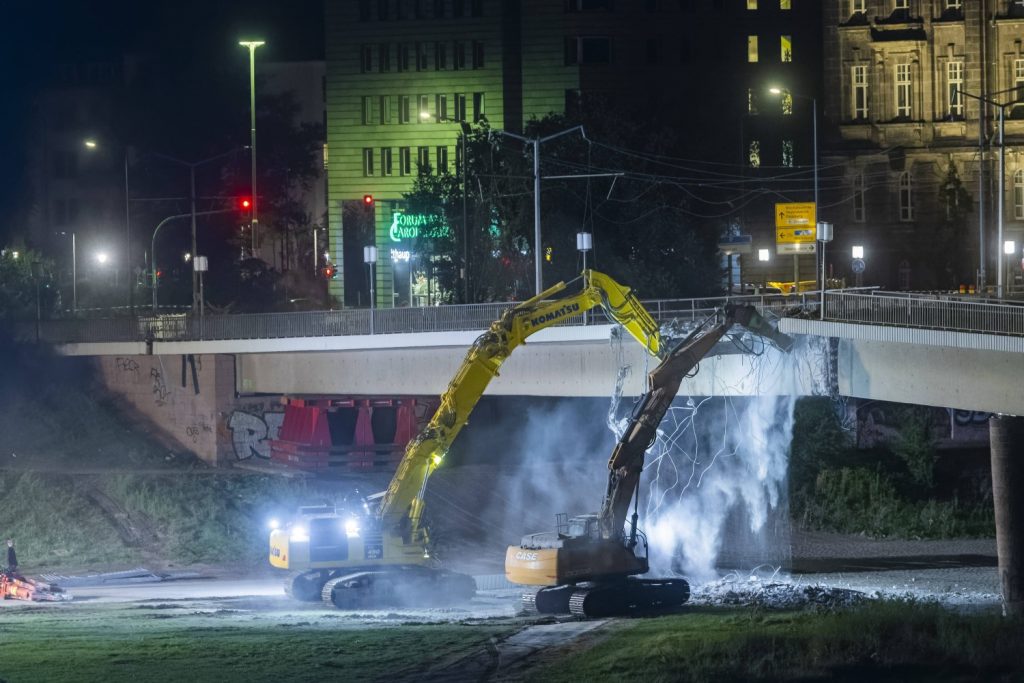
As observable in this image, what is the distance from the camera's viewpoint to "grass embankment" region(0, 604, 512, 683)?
30484mm

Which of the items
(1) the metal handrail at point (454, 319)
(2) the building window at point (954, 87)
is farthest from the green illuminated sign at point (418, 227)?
(2) the building window at point (954, 87)

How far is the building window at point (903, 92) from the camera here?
101 meters

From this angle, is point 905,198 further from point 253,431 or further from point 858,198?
point 253,431

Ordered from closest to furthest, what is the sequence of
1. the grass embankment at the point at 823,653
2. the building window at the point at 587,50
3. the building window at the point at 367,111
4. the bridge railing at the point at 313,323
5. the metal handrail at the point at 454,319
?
the grass embankment at the point at 823,653
the metal handrail at the point at 454,319
the bridge railing at the point at 313,323
the building window at the point at 587,50
the building window at the point at 367,111

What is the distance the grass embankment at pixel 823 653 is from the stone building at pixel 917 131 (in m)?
68.6

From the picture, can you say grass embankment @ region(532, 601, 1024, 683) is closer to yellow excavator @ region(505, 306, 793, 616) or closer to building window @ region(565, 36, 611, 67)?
yellow excavator @ region(505, 306, 793, 616)

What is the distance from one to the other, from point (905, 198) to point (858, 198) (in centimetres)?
287

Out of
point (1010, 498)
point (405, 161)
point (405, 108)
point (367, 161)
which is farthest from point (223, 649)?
point (367, 161)

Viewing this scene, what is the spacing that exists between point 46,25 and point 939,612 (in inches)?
5414

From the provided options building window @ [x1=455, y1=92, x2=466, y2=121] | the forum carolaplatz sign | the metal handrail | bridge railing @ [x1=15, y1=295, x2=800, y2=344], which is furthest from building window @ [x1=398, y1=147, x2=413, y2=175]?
the metal handrail

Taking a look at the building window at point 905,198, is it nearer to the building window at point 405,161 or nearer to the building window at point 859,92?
the building window at point 859,92

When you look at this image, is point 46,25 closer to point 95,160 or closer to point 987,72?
point 95,160

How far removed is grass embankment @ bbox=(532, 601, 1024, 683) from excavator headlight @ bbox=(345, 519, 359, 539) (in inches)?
375

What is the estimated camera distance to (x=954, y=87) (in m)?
99.6
